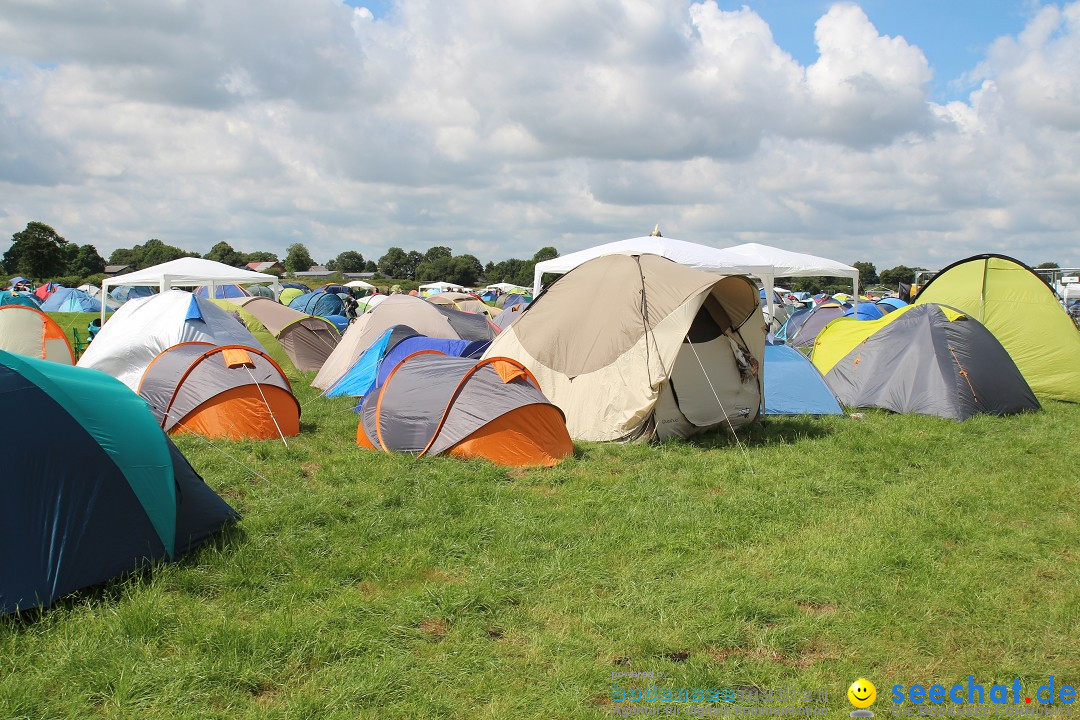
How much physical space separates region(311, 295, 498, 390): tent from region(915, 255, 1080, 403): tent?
9458 mm

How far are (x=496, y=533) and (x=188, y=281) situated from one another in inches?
697

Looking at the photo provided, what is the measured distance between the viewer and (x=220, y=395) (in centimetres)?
877

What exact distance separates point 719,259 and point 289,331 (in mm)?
9280

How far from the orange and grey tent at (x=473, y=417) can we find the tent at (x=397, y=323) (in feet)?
18.2

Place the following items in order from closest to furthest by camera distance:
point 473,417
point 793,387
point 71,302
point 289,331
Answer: point 473,417, point 793,387, point 289,331, point 71,302

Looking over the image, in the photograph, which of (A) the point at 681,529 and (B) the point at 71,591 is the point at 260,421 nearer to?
(B) the point at 71,591

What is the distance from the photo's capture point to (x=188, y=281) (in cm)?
2045

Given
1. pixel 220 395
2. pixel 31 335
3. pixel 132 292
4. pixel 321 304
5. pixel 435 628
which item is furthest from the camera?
pixel 132 292

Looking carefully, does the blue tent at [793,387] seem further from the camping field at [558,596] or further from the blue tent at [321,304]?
the blue tent at [321,304]

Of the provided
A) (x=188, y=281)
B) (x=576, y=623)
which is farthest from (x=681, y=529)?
(x=188, y=281)

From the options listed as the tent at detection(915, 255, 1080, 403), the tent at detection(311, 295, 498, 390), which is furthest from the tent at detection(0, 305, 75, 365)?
the tent at detection(915, 255, 1080, 403)

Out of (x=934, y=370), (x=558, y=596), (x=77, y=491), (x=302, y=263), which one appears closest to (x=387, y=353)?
(x=77, y=491)

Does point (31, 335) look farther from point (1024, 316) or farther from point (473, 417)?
point (1024, 316)

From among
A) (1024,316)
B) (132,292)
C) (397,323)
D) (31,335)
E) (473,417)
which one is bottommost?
(473,417)
